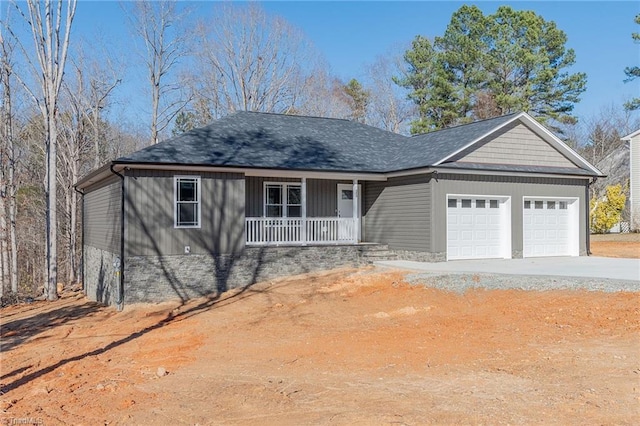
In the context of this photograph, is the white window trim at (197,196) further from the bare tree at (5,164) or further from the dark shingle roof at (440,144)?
the bare tree at (5,164)

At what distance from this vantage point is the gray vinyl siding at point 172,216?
46.4 feet

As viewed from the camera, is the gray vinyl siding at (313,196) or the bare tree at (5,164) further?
the bare tree at (5,164)

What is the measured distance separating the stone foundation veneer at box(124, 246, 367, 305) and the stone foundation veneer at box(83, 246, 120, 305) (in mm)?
757

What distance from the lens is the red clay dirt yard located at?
18.3 feet

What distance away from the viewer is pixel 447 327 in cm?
954

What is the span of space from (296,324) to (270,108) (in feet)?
82.1

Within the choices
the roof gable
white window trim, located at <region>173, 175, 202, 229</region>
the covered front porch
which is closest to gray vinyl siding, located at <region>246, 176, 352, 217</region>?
the covered front porch

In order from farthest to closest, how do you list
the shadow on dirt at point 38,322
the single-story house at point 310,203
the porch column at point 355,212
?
the porch column at point 355,212, the single-story house at point 310,203, the shadow on dirt at point 38,322

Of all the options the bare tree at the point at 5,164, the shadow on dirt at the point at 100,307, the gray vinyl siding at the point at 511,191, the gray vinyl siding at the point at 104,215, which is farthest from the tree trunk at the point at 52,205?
the gray vinyl siding at the point at 511,191

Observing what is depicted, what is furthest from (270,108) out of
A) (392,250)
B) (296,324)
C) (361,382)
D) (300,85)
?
(361,382)

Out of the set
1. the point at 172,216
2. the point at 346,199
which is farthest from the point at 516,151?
the point at 172,216

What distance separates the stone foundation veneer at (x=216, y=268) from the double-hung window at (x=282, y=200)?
2002mm

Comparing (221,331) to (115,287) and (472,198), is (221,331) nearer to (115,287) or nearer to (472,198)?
(115,287)

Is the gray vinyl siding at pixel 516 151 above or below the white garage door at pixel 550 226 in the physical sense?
above
